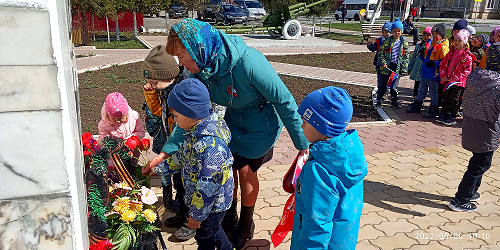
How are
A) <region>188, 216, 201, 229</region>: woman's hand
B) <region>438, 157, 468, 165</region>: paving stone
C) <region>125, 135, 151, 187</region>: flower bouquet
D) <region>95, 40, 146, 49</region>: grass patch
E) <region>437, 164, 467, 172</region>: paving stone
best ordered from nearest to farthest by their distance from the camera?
<region>188, 216, 201, 229</region>: woman's hand → <region>125, 135, 151, 187</region>: flower bouquet → <region>437, 164, 467, 172</region>: paving stone → <region>438, 157, 468, 165</region>: paving stone → <region>95, 40, 146, 49</region>: grass patch

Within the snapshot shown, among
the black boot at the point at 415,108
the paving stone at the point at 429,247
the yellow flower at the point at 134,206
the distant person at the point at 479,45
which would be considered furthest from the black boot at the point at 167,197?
the distant person at the point at 479,45

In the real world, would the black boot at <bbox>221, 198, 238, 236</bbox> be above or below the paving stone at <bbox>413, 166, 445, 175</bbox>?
above

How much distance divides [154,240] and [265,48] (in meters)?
15.0

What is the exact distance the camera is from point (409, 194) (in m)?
4.29

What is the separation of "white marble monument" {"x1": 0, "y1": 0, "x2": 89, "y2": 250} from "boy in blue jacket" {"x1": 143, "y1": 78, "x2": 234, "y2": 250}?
107cm

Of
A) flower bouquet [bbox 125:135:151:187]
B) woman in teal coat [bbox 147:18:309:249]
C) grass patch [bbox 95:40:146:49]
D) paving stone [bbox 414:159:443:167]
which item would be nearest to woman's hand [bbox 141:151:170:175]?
flower bouquet [bbox 125:135:151:187]

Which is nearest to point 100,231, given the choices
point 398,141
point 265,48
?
point 398,141

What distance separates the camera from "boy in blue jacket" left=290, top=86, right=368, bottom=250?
1980 mm

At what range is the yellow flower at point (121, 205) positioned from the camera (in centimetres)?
261

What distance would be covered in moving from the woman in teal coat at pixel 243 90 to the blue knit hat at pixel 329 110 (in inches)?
21.5

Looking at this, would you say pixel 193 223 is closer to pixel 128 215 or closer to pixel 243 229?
pixel 128 215

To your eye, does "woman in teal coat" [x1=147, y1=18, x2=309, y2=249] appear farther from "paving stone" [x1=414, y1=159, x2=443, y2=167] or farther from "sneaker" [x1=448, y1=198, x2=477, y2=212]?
"paving stone" [x1=414, y1=159, x2=443, y2=167]

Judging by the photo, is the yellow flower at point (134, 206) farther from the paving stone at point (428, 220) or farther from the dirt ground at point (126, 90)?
the dirt ground at point (126, 90)

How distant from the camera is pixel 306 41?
19.4 metres
